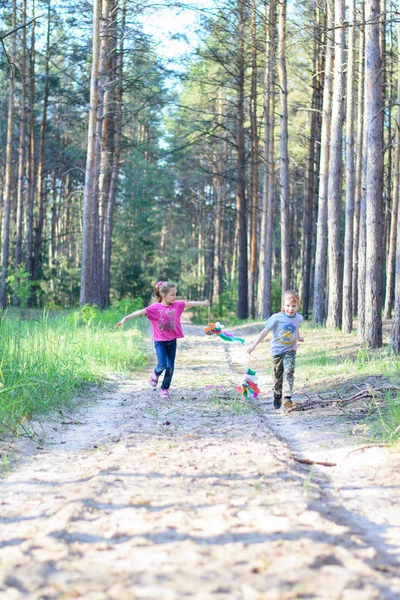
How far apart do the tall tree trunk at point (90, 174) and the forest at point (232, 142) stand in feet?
0.20

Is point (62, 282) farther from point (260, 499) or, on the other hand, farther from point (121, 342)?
point (260, 499)

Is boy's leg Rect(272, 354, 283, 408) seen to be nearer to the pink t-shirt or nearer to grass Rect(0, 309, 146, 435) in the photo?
the pink t-shirt

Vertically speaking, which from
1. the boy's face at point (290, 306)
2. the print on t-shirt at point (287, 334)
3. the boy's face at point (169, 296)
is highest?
the boy's face at point (169, 296)

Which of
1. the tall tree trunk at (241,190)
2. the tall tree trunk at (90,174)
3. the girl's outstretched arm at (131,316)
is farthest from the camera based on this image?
the tall tree trunk at (241,190)

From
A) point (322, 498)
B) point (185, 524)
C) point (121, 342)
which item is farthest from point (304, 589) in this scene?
point (121, 342)

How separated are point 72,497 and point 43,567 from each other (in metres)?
1.11

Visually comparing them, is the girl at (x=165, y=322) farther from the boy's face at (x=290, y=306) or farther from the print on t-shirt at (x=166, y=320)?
the boy's face at (x=290, y=306)

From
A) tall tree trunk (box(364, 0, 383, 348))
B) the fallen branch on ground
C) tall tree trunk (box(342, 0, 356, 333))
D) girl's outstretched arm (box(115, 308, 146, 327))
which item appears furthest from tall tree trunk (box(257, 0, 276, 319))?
the fallen branch on ground

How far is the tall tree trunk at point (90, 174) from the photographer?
2011 cm

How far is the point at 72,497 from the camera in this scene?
4102 mm

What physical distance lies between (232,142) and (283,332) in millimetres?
24233

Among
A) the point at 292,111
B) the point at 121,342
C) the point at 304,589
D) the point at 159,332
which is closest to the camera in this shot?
the point at 304,589

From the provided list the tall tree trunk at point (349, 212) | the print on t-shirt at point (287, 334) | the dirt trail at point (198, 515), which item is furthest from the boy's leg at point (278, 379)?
the tall tree trunk at point (349, 212)

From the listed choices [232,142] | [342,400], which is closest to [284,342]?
[342,400]
